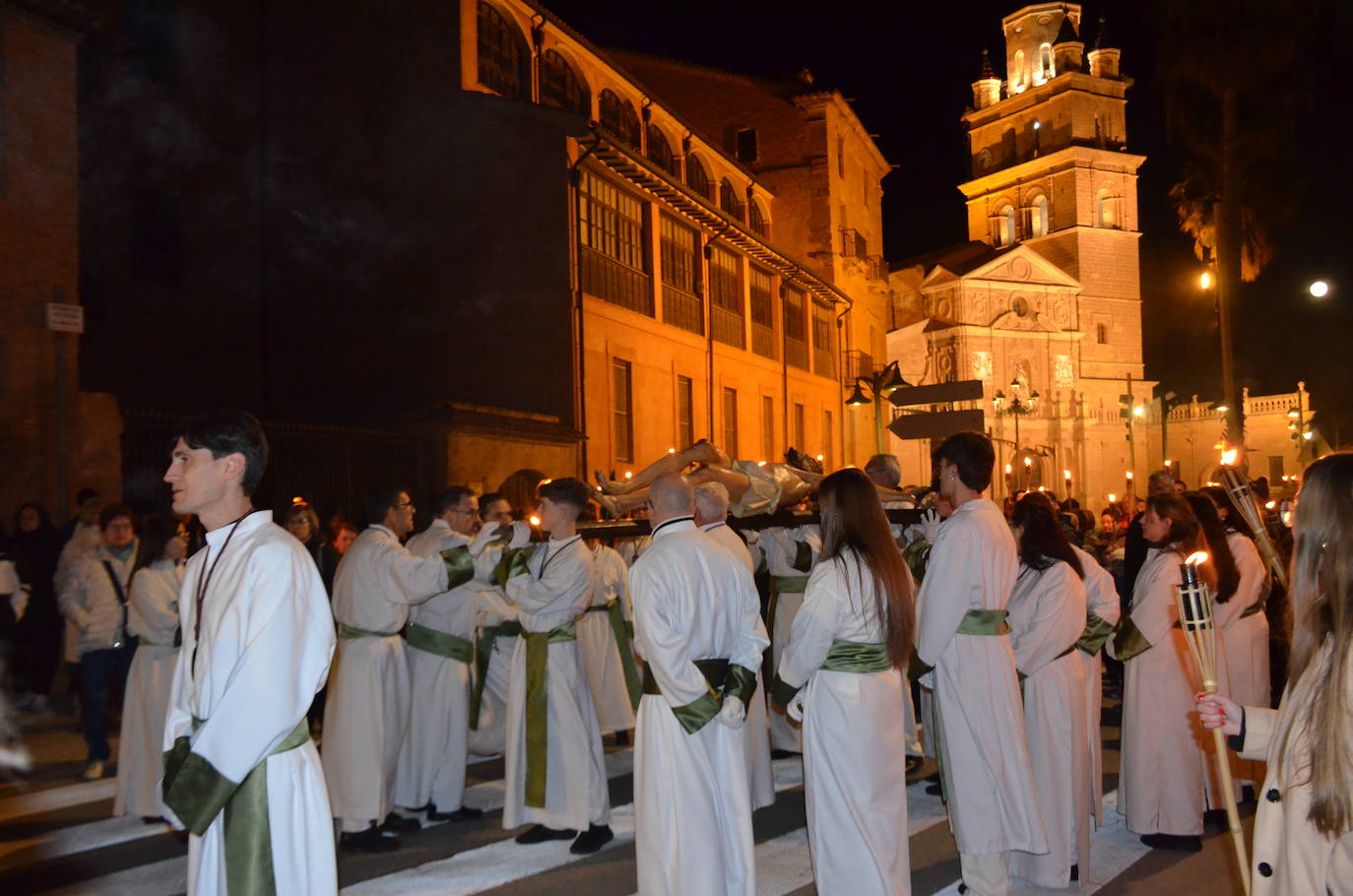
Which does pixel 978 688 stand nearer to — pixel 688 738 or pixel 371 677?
pixel 688 738

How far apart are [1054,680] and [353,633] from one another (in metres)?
4.36

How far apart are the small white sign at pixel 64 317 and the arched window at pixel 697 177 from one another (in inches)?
755

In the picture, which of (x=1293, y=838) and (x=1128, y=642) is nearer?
(x=1293, y=838)

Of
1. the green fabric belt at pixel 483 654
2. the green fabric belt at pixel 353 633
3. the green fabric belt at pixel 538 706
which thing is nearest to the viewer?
the green fabric belt at pixel 538 706

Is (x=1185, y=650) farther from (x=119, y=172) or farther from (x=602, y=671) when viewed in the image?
(x=119, y=172)

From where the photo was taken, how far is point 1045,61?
77438 millimetres

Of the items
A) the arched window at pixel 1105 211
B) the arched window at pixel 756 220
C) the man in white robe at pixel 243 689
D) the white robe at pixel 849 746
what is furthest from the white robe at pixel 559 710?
the arched window at pixel 1105 211

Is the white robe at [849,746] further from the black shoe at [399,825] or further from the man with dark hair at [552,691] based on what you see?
the black shoe at [399,825]

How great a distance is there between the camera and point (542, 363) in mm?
20922

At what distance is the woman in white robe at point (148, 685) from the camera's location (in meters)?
7.72

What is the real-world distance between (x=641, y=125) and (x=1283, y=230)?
14.7 m

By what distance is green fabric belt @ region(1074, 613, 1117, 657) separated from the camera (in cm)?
723

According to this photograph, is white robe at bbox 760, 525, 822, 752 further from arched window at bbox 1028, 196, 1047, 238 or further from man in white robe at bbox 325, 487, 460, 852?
arched window at bbox 1028, 196, 1047, 238

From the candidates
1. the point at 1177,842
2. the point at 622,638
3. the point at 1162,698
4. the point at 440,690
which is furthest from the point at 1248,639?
the point at 440,690
